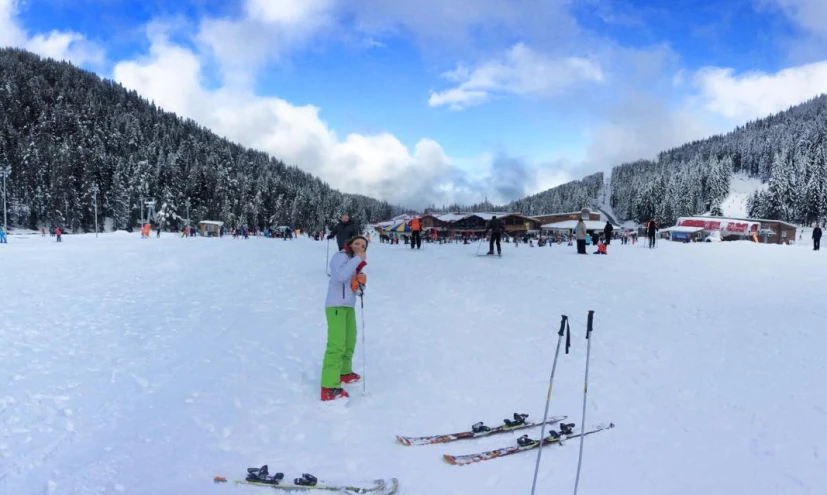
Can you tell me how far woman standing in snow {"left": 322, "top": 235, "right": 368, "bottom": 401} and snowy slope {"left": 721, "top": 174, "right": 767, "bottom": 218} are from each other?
414ft

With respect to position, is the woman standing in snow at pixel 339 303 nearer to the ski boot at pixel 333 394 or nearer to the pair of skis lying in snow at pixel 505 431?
the ski boot at pixel 333 394

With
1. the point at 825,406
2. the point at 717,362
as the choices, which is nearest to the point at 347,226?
the point at 717,362

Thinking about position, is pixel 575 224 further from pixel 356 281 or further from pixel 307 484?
pixel 307 484

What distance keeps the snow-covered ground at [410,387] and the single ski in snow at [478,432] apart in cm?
10

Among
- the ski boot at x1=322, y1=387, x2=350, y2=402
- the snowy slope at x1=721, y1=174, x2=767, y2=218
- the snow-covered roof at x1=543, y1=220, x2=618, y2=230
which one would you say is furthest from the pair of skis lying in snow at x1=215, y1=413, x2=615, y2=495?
the snowy slope at x1=721, y1=174, x2=767, y2=218

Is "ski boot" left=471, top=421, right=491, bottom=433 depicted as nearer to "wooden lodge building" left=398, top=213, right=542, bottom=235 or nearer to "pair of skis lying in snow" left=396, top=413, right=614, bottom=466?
"pair of skis lying in snow" left=396, top=413, right=614, bottom=466

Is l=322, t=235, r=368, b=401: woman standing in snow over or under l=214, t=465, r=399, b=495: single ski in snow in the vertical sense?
over

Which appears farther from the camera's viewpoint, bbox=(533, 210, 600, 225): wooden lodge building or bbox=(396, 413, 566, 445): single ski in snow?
bbox=(533, 210, 600, 225): wooden lodge building

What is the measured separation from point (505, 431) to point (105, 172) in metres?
Answer: 103

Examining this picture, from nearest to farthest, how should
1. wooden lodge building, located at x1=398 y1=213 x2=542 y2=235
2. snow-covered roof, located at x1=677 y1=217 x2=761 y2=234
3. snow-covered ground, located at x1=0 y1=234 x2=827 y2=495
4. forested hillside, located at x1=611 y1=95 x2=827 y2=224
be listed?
snow-covered ground, located at x1=0 y1=234 x2=827 y2=495 → snow-covered roof, located at x1=677 y1=217 x2=761 y2=234 → wooden lodge building, located at x1=398 y1=213 x2=542 y2=235 → forested hillside, located at x1=611 y1=95 x2=827 y2=224

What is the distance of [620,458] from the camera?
432cm

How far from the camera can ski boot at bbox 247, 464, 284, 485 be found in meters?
3.86

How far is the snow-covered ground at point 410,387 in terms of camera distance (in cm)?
411

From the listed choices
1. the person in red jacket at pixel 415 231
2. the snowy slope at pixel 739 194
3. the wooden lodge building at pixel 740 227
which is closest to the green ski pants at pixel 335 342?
the person in red jacket at pixel 415 231
